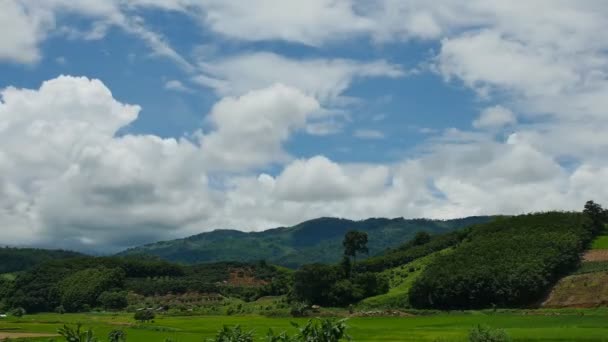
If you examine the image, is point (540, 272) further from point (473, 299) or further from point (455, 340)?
point (455, 340)

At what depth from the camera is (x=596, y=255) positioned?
132 metres

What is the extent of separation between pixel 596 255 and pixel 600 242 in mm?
12682

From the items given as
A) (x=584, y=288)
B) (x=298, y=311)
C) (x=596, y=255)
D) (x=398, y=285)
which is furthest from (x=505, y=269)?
(x=298, y=311)

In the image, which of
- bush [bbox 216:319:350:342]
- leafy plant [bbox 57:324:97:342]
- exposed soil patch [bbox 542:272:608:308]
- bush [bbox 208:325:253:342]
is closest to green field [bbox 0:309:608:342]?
exposed soil patch [bbox 542:272:608:308]

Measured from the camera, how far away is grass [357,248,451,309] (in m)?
128

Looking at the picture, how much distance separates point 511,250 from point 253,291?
80.1 metres

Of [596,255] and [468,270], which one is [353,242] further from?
[596,255]

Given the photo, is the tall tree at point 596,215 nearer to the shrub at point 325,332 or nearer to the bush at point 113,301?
the bush at point 113,301

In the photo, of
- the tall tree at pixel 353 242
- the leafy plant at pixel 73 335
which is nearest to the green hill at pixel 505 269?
the tall tree at pixel 353 242

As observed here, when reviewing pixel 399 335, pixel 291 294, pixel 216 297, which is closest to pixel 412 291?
pixel 291 294

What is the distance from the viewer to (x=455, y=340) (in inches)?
2309

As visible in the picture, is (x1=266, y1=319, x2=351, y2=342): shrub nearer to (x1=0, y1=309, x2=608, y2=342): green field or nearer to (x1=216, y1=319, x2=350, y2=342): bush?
(x1=216, y1=319, x2=350, y2=342): bush

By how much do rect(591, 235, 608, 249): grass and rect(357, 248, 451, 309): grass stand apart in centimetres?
3571

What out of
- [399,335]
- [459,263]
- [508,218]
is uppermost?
[508,218]
